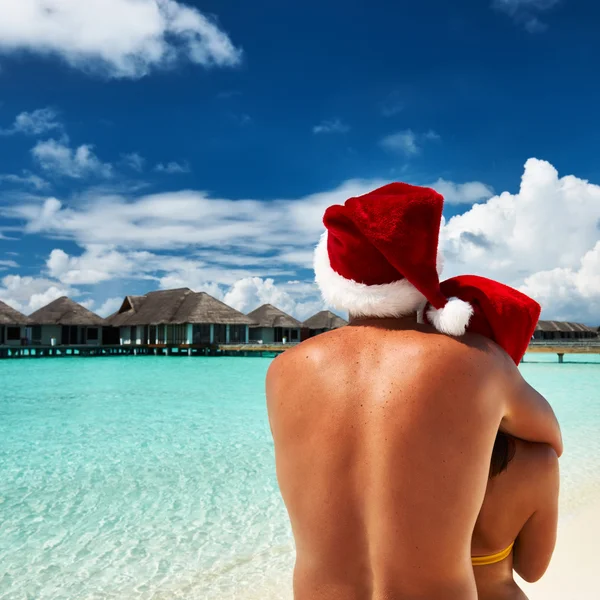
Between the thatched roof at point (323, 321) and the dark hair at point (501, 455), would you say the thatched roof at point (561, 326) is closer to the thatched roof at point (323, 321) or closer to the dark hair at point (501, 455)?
the thatched roof at point (323, 321)

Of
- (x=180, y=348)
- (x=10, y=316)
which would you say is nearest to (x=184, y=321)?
(x=180, y=348)

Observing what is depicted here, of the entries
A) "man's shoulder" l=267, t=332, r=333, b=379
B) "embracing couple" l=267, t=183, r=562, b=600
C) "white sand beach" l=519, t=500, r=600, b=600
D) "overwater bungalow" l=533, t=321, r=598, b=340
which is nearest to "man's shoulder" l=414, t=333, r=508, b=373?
"embracing couple" l=267, t=183, r=562, b=600

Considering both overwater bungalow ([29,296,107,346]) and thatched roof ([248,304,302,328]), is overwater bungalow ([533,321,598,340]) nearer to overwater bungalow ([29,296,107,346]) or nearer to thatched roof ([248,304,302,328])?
thatched roof ([248,304,302,328])

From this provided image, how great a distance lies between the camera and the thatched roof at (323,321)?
45000mm

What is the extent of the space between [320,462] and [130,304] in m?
45.3

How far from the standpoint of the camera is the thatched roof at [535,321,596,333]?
54.4 m

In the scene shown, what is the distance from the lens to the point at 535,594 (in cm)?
326

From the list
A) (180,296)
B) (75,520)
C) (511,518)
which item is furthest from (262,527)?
(180,296)

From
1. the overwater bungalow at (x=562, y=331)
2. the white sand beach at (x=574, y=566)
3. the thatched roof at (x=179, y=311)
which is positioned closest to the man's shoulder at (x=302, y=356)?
the white sand beach at (x=574, y=566)

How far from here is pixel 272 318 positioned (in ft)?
151

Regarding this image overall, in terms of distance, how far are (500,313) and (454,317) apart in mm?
131

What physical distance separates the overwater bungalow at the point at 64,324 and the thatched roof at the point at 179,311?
1910mm

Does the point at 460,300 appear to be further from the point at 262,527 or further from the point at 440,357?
the point at 262,527

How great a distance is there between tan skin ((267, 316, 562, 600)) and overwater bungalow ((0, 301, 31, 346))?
39320mm
